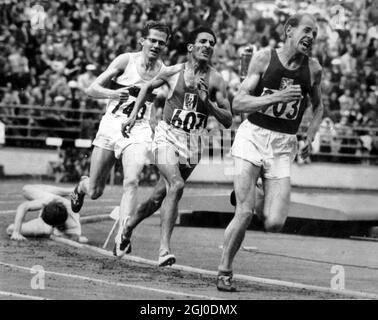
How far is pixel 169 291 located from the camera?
1007 centimetres

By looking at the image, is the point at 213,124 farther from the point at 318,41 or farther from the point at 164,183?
the point at 164,183

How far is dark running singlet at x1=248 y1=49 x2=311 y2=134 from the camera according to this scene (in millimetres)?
10391

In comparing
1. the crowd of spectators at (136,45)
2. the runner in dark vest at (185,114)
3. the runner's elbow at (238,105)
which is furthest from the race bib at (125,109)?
the crowd of spectators at (136,45)

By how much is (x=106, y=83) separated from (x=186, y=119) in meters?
1.65

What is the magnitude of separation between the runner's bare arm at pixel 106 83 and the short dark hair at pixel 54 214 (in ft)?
6.39

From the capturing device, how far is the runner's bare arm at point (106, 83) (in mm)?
12648

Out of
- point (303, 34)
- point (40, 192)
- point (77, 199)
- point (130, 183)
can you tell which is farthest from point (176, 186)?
point (40, 192)

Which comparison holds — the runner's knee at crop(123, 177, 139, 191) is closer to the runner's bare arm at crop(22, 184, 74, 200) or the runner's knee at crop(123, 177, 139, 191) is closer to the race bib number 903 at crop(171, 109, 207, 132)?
the race bib number 903 at crop(171, 109, 207, 132)

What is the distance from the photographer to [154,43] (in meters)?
12.8

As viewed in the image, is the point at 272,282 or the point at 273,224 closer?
the point at 273,224

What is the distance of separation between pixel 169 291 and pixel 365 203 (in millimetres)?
10025

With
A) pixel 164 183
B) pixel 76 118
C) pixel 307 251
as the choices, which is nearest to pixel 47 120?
pixel 76 118

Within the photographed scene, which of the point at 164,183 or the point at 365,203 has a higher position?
the point at 164,183

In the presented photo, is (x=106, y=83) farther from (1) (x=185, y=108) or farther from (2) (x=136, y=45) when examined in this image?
(2) (x=136, y=45)
